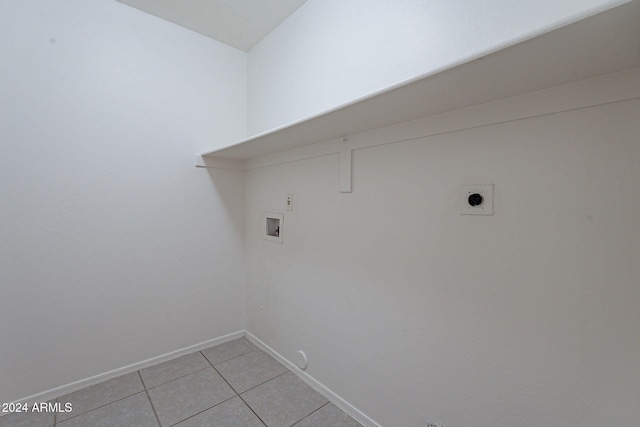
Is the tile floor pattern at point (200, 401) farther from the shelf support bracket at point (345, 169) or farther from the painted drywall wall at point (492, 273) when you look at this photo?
the shelf support bracket at point (345, 169)

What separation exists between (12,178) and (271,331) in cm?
195

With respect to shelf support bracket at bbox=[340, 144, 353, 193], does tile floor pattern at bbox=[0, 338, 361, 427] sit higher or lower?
lower

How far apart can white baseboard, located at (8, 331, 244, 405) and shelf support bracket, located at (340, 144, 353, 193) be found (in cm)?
183

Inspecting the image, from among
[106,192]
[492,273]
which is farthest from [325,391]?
[106,192]

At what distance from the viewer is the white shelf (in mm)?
625

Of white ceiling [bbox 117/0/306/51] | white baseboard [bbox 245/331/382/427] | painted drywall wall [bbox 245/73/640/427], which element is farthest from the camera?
white ceiling [bbox 117/0/306/51]

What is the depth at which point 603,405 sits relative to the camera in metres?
0.85

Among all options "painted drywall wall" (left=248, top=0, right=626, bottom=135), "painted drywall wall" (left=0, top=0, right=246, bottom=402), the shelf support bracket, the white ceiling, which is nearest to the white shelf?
"painted drywall wall" (left=248, top=0, right=626, bottom=135)

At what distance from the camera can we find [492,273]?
1.06m

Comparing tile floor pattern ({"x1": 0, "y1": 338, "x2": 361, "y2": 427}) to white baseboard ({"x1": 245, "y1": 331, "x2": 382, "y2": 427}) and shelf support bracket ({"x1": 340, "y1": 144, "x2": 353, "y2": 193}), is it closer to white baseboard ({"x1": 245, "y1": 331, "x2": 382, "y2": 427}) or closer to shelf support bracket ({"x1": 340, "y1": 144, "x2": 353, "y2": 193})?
white baseboard ({"x1": 245, "y1": 331, "x2": 382, "y2": 427})

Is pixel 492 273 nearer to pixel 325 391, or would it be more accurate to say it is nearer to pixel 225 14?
pixel 325 391

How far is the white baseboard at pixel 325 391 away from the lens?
1.50 meters

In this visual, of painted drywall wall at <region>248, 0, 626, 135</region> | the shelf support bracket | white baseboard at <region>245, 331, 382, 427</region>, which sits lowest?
white baseboard at <region>245, 331, 382, 427</region>

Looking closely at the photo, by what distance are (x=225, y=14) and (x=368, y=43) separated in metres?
1.24
